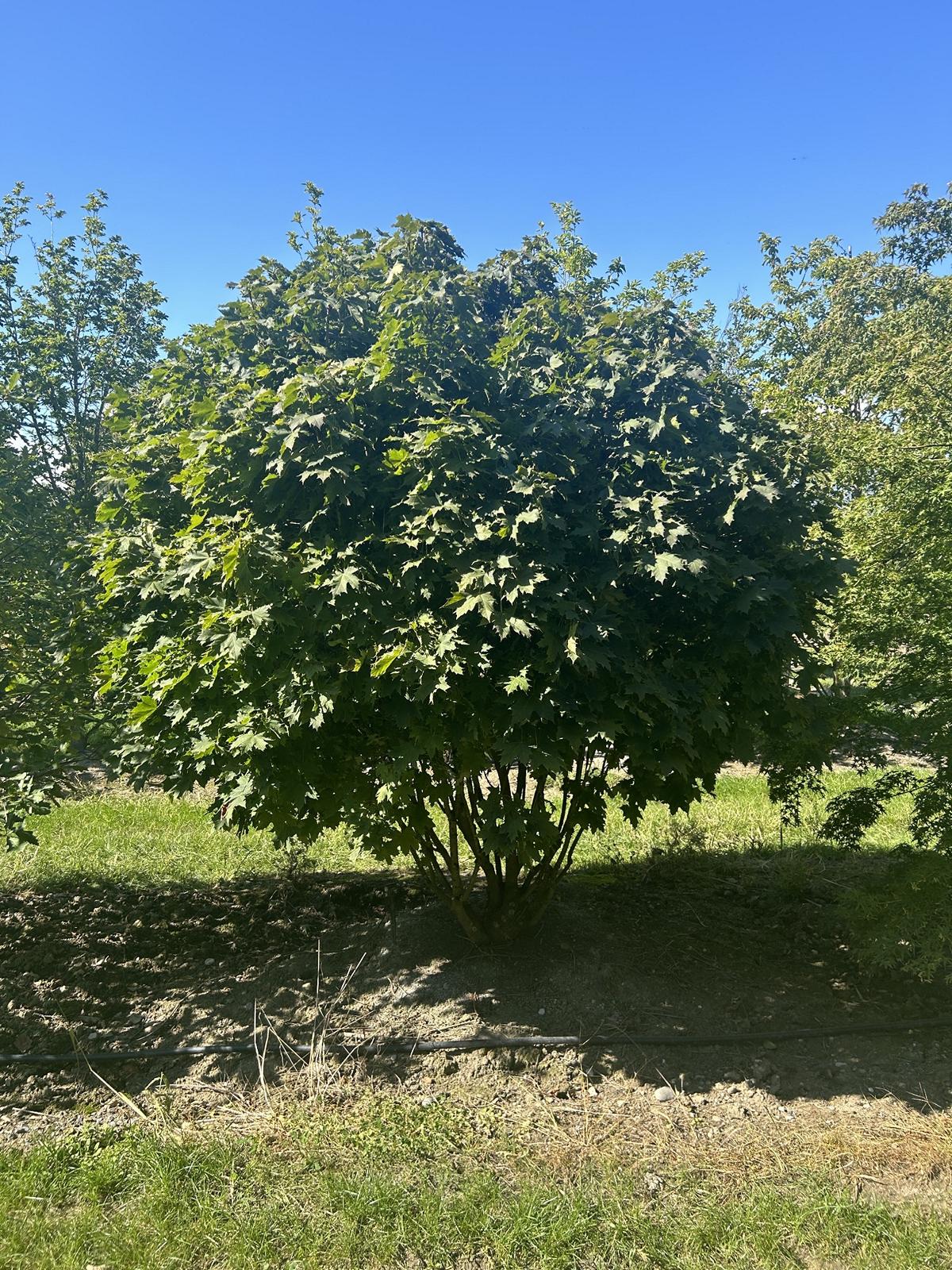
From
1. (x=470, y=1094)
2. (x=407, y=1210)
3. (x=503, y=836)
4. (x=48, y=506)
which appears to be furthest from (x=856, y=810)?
(x=48, y=506)

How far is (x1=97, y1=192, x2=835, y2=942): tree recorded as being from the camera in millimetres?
3430

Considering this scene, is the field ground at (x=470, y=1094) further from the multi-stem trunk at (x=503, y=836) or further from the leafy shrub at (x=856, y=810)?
the leafy shrub at (x=856, y=810)

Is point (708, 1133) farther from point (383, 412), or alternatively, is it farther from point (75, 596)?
point (75, 596)

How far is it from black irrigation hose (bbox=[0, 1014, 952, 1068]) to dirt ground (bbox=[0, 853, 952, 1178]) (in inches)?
1.5

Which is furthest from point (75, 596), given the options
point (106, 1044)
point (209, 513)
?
point (106, 1044)

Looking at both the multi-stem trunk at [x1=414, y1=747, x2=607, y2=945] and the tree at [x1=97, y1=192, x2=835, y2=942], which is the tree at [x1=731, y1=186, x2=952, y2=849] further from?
the multi-stem trunk at [x1=414, y1=747, x2=607, y2=945]

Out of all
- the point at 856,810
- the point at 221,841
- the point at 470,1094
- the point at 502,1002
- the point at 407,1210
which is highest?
the point at 856,810

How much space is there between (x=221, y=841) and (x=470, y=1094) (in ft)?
17.5

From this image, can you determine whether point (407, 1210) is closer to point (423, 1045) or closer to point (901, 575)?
point (423, 1045)

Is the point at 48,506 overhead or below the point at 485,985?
overhead

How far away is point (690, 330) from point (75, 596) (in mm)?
4135

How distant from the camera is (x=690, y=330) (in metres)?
4.29

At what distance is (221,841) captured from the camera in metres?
8.41

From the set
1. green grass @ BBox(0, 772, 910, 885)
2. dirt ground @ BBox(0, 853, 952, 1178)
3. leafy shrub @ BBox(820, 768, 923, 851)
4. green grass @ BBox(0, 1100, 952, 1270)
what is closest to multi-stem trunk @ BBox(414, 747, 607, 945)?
dirt ground @ BBox(0, 853, 952, 1178)
